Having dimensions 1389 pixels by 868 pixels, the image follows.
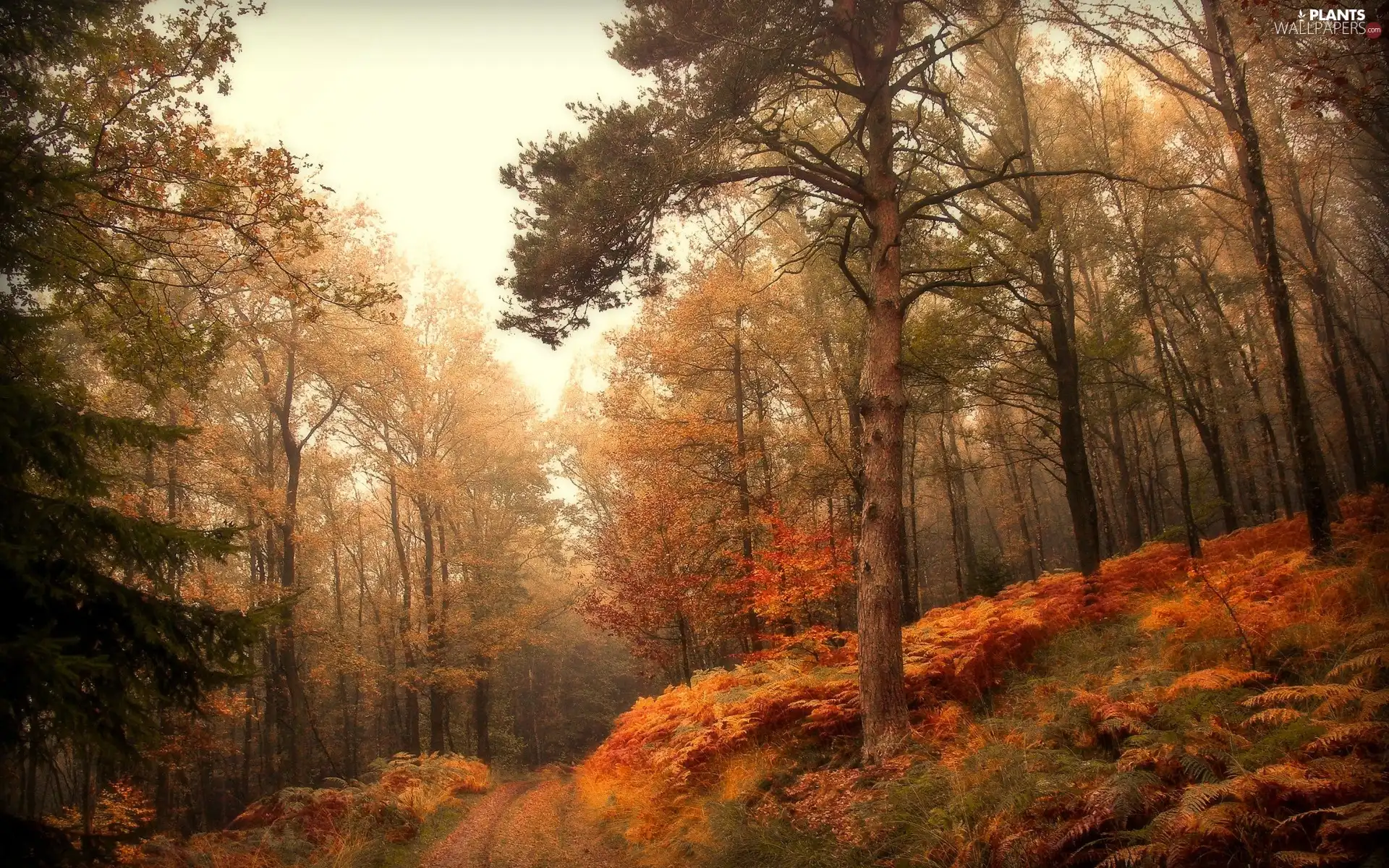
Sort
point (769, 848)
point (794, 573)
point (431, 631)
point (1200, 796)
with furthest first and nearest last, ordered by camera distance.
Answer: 1. point (431, 631)
2. point (794, 573)
3. point (769, 848)
4. point (1200, 796)

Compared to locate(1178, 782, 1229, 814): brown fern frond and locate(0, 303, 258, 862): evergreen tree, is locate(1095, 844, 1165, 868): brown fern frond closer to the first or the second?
locate(1178, 782, 1229, 814): brown fern frond

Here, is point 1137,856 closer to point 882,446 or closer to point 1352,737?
point 1352,737

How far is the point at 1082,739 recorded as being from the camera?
477 cm

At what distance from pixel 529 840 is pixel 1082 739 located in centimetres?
758

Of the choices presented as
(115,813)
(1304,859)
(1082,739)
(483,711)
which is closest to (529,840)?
(1082,739)

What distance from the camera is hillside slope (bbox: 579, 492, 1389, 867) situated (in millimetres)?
3188

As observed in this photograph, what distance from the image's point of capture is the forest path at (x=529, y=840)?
772 centimetres

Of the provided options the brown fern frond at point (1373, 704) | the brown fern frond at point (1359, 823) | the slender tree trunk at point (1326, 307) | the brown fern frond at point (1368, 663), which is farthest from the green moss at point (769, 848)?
the slender tree trunk at point (1326, 307)

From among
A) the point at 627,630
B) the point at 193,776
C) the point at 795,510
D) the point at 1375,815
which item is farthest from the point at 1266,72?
the point at 193,776

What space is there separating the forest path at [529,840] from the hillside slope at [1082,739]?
0.48 m

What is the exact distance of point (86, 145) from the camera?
243 inches

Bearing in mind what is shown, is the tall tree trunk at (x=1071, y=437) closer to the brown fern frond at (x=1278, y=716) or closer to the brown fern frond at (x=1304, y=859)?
the brown fern frond at (x=1278, y=716)

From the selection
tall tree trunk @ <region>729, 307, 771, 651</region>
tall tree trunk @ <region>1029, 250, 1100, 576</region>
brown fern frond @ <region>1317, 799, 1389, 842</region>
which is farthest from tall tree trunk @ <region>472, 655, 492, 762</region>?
brown fern frond @ <region>1317, 799, 1389, 842</region>

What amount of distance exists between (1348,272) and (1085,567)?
2067 centimetres
